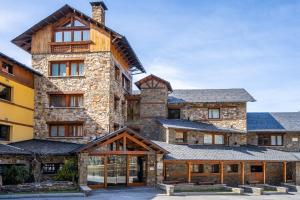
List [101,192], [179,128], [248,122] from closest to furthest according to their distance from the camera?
[101,192] → [179,128] → [248,122]

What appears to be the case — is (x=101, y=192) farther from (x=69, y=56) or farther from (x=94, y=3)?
(x=94, y=3)

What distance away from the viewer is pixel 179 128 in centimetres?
3438

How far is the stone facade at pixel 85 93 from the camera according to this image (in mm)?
31781

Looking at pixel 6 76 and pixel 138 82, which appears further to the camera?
pixel 138 82

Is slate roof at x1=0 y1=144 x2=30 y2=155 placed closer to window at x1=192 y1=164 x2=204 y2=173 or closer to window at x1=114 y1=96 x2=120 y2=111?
window at x1=114 y1=96 x2=120 y2=111

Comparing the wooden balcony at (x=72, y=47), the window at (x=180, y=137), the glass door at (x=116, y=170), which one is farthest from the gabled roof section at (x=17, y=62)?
the window at (x=180, y=137)

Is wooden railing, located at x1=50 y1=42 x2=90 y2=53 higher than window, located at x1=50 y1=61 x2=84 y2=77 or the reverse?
higher

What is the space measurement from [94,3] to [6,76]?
35.3 feet

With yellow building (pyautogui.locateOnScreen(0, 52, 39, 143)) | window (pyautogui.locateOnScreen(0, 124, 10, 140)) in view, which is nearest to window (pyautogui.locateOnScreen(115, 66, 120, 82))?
yellow building (pyautogui.locateOnScreen(0, 52, 39, 143))

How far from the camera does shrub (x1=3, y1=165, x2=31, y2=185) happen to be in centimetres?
2583

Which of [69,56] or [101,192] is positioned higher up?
[69,56]

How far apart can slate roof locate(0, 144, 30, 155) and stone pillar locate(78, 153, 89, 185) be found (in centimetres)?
377

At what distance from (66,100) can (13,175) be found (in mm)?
8688

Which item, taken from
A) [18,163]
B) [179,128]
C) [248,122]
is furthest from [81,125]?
[248,122]
